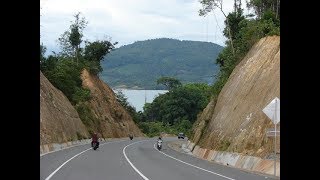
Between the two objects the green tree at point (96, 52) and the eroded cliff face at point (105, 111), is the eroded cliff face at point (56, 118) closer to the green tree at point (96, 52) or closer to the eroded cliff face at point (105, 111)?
the eroded cliff face at point (105, 111)

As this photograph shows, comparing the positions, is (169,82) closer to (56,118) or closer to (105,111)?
(105,111)

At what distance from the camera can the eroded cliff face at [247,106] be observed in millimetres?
A: 32219

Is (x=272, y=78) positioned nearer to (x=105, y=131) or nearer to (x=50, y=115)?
(x=50, y=115)

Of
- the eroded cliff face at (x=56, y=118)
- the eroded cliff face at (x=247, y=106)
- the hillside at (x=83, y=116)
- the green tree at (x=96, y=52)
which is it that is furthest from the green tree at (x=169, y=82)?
the eroded cliff face at (x=247, y=106)

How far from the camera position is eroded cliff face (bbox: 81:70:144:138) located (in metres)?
Answer: 88.8

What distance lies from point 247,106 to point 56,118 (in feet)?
91.5

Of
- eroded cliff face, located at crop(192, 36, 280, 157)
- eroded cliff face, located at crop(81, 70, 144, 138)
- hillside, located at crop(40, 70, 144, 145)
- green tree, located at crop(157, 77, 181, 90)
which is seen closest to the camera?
eroded cliff face, located at crop(192, 36, 280, 157)

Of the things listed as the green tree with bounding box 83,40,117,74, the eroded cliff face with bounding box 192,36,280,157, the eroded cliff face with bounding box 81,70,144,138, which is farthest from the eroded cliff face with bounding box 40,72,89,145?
the green tree with bounding box 83,40,117,74

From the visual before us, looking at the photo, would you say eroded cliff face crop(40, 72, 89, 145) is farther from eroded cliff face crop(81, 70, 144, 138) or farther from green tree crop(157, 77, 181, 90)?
Answer: green tree crop(157, 77, 181, 90)

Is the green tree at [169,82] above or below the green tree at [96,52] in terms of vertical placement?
below

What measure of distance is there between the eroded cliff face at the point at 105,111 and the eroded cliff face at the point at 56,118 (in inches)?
481

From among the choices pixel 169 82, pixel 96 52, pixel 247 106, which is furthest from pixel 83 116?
pixel 169 82

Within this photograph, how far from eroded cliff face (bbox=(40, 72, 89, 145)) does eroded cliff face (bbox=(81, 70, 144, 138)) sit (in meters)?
12.2
